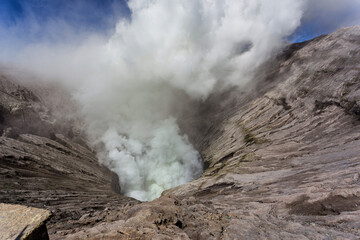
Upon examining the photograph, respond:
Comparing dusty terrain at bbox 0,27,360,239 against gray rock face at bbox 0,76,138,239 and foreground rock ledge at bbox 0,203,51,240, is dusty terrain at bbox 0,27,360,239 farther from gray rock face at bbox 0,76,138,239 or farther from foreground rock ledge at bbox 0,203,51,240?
foreground rock ledge at bbox 0,203,51,240

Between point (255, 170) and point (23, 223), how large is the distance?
39575 millimetres

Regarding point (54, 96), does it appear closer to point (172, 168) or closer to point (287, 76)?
point (172, 168)

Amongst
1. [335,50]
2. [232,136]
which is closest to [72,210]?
[232,136]

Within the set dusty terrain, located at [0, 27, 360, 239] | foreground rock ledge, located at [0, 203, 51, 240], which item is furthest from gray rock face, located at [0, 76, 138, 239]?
foreground rock ledge, located at [0, 203, 51, 240]

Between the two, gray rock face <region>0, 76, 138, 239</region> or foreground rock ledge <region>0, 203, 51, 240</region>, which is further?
gray rock face <region>0, 76, 138, 239</region>

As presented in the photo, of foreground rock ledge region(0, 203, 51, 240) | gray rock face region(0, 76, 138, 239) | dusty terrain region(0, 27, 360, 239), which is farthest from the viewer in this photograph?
gray rock face region(0, 76, 138, 239)

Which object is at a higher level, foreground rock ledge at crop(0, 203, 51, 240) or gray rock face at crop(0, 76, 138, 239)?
gray rock face at crop(0, 76, 138, 239)

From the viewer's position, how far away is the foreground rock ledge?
15.0ft

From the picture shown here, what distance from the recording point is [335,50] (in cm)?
5269

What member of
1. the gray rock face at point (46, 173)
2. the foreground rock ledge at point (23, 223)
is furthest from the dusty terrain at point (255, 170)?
the foreground rock ledge at point (23, 223)

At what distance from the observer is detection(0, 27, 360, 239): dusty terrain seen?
16.6 meters

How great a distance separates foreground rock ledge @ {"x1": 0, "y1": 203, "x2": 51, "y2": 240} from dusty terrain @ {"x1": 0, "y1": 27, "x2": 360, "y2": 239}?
838 cm

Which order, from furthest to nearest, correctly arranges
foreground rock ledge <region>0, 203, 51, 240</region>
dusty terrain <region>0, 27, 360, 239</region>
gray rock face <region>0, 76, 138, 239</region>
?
gray rock face <region>0, 76, 138, 239</region>
dusty terrain <region>0, 27, 360, 239</region>
foreground rock ledge <region>0, 203, 51, 240</region>

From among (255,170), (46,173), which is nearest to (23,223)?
(46,173)
